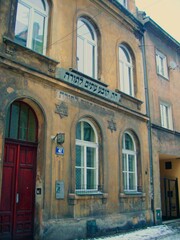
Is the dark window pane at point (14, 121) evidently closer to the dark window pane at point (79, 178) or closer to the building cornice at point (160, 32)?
the dark window pane at point (79, 178)

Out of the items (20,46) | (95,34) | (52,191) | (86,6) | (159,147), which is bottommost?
(52,191)

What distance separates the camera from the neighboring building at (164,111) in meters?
12.7

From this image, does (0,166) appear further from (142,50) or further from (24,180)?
(142,50)

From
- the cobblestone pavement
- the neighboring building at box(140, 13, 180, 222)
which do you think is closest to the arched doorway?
the cobblestone pavement

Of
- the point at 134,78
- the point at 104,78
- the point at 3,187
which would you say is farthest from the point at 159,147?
the point at 3,187

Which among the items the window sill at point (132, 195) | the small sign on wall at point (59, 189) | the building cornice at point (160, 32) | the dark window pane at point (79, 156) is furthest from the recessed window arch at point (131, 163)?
the building cornice at point (160, 32)

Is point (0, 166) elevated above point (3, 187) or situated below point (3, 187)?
above

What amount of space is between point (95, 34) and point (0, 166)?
6498 millimetres

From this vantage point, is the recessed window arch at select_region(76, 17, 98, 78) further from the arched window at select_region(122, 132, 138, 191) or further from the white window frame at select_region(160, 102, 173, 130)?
the white window frame at select_region(160, 102, 173, 130)

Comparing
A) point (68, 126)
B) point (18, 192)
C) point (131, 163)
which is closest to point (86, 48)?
point (68, 126)

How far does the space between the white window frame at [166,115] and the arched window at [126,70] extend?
2.50m

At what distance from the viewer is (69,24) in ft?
29.6

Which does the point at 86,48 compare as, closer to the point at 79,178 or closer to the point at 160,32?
the point at 79,178

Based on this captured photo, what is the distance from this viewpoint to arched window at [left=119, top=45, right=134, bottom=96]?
38.1 ft
